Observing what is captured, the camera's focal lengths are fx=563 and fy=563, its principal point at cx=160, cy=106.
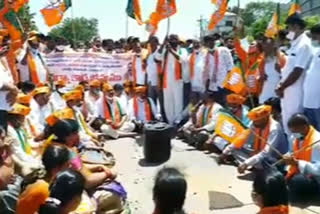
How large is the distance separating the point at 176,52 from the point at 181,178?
23.0ft

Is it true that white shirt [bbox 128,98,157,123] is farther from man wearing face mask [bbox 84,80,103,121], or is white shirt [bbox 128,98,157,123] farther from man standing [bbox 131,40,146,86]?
man standing [bbox 131,40,146,86]

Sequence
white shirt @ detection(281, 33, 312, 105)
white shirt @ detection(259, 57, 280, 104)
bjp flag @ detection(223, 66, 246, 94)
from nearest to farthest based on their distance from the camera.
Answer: white shirt @ detection(281, 33, 312, 105) < white shirt @ detection(259, 57, 280, 104) < bjp flag @ detection(223, 66, 246, 94)

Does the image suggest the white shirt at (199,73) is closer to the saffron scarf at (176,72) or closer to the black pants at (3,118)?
the saffron scarf at (176,72)

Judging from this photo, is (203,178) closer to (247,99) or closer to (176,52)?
(247,99)

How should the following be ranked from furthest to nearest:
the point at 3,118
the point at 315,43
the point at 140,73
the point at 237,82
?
the point at 140,73 < the point at 237,82 < the point at 315,43 < the point at 3,118

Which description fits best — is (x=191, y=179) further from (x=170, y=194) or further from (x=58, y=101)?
(x=170, y=194)

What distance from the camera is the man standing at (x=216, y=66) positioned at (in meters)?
9.50

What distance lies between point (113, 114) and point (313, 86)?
168 inches

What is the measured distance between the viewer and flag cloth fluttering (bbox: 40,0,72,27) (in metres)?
10.7

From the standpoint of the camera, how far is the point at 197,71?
9.76 meters

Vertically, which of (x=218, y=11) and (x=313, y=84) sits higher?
(x=218, y=11)

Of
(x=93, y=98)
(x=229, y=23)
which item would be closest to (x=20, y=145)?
(x=93, y=98)

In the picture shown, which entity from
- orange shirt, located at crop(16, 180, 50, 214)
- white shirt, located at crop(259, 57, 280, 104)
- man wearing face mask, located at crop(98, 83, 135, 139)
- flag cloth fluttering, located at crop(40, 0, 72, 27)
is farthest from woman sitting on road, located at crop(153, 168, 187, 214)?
flag cloth fluttering, located at crop(40, 0, 72, 27)

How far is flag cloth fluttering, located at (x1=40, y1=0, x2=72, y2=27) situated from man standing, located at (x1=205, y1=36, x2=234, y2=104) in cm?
307
